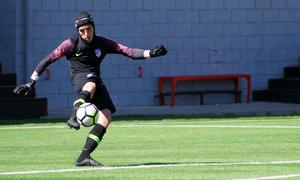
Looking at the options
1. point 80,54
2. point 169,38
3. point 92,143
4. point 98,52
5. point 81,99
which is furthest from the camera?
point 169,38

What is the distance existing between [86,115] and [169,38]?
1055 centimetres

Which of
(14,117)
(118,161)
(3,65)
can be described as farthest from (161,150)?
(3,65)

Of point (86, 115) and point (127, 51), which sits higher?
point (127, 51)

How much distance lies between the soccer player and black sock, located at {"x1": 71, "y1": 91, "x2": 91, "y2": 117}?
18 centimetres

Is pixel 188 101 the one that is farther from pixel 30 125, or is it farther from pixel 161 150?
pixel 161 150

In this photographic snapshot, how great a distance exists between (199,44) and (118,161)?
33.0ft

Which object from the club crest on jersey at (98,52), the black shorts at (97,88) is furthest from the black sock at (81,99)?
the club crest on jersey at (98,52)

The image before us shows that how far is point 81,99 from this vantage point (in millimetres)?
5863

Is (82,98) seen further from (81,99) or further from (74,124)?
(74,124)

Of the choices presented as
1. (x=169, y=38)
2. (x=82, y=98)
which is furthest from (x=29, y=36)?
(x=82, y=98)

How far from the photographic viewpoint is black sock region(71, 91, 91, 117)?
575 cm

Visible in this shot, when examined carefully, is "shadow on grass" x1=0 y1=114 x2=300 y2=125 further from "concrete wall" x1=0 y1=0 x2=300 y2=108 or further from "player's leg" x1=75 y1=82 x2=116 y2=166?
"player's leg" x1=75 y1=82 x2=116 y2=166

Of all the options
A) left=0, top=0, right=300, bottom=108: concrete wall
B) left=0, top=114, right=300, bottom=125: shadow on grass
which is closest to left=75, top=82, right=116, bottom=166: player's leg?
left=0, top=114, right=300, bottom=125: shadow on grass

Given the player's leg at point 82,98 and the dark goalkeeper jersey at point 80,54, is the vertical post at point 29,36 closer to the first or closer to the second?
the dark goalkeeper jersey at point 80,54
